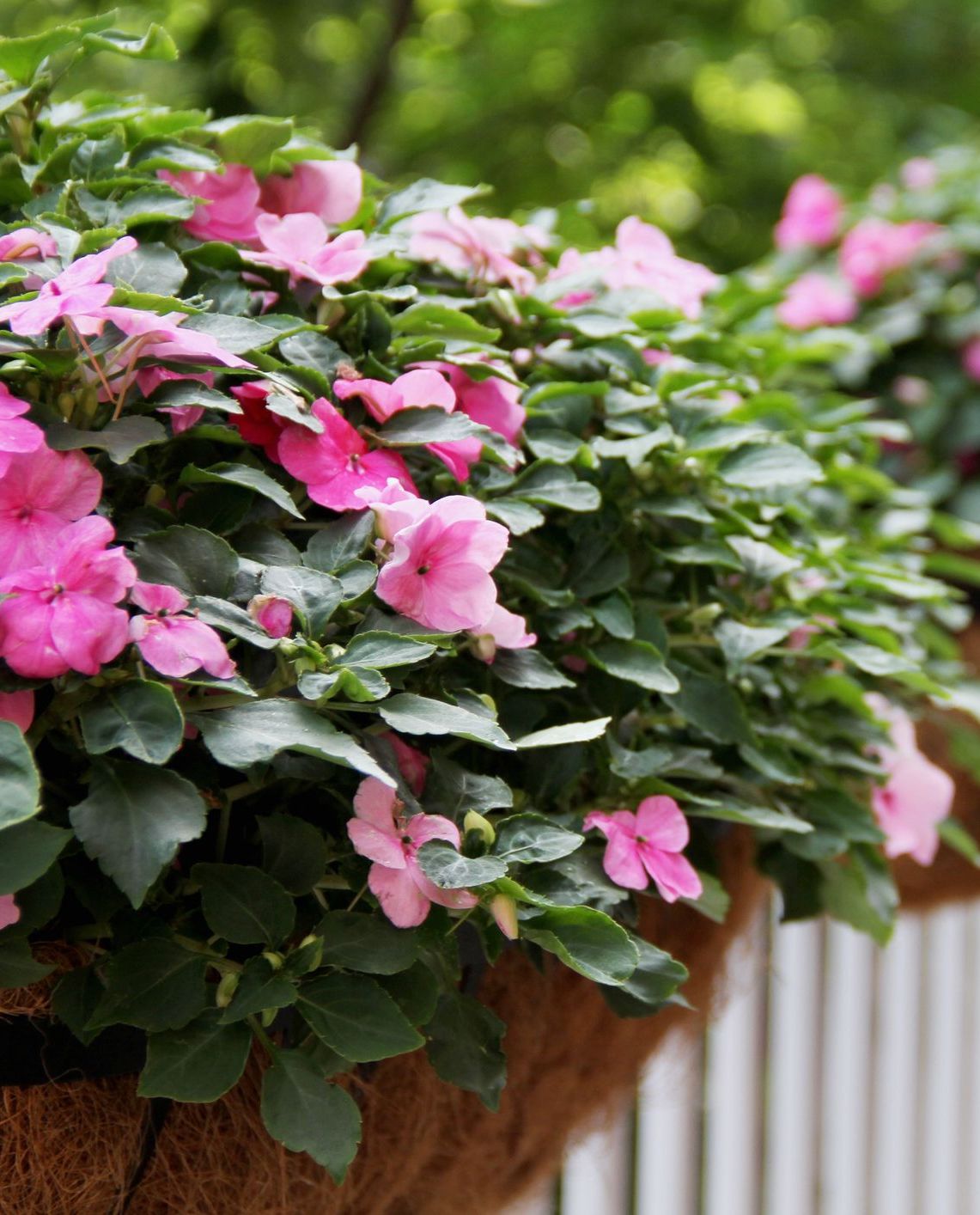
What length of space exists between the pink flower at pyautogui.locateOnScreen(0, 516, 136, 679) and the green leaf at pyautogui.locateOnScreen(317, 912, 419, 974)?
0.12 m

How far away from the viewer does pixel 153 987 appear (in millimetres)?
403

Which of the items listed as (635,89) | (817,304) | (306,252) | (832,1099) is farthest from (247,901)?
(635,89)

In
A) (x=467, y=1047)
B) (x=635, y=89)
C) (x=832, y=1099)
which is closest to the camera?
(x=467, y=1047)

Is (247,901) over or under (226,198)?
under

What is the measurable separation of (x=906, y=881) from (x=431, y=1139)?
644mm

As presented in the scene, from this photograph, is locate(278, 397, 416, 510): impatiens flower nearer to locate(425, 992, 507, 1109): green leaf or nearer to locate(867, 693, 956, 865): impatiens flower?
locate(425, 992, 507, 1109): green leaf

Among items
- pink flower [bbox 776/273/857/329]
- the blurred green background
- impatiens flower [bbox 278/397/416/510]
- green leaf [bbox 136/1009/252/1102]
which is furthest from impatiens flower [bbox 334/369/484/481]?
the blurred green background

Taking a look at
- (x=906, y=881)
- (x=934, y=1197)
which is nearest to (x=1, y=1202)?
(x=906, y=881)

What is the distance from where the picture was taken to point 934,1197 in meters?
2.20

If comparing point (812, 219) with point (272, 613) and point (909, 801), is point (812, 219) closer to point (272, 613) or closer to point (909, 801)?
point (909, 801)

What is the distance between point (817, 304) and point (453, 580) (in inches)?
41.2

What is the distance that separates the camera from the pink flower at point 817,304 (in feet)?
4.35

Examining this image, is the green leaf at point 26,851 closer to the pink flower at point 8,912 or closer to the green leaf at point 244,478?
the pink flower at point 8,912

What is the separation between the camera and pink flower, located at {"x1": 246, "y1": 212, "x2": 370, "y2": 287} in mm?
546
